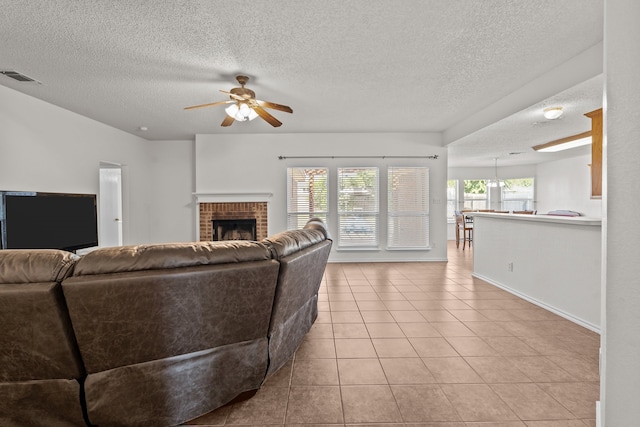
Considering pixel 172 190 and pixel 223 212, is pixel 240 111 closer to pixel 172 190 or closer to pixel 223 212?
pixel 223 212

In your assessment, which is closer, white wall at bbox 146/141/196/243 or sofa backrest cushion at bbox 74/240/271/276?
sofa backrest cushion at bbox 74/240/271/276

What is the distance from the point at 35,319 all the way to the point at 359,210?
509 centimetres

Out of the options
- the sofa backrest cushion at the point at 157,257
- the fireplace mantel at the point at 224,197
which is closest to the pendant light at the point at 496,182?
the fireplace mantel at the point at 224,197

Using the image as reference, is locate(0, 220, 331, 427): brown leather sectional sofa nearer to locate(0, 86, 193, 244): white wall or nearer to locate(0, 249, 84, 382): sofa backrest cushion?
locate(0, 249, 84, 382): sofa backrest cushion

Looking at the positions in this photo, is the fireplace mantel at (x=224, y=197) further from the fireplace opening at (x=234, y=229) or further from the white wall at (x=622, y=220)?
the white wall at (x=622, y=220)

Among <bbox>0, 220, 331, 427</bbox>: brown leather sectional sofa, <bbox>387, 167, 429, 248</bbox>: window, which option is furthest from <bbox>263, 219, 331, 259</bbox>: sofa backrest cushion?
<bbox>387, 167, 429, 248</bbox>: window

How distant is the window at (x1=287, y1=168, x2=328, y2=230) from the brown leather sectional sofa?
13.6 feet

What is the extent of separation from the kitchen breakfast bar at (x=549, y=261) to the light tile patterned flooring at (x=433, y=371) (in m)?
0.19

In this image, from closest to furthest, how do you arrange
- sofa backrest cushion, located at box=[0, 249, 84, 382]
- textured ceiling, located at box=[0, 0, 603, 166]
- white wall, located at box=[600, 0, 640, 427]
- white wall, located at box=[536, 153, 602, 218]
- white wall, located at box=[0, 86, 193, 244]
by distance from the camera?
white wall, located at box=[600, 0, 640, 427]
sofa backrest cushion, located at box=[0, 249, 84, 382]
textured ceiling, located at box=[0, 0, 603, 166]
white wall, located at box=[0, 86, 193, 244]
white wall, located at box=[536, 153, 602, 218]

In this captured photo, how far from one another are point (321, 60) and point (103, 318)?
2756 mm

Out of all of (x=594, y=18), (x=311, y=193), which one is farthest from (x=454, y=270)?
(x=594, y=18)

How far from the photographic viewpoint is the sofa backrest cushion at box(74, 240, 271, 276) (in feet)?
4.33

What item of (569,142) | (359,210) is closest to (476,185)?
(569,142)

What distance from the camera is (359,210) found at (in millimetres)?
5844
